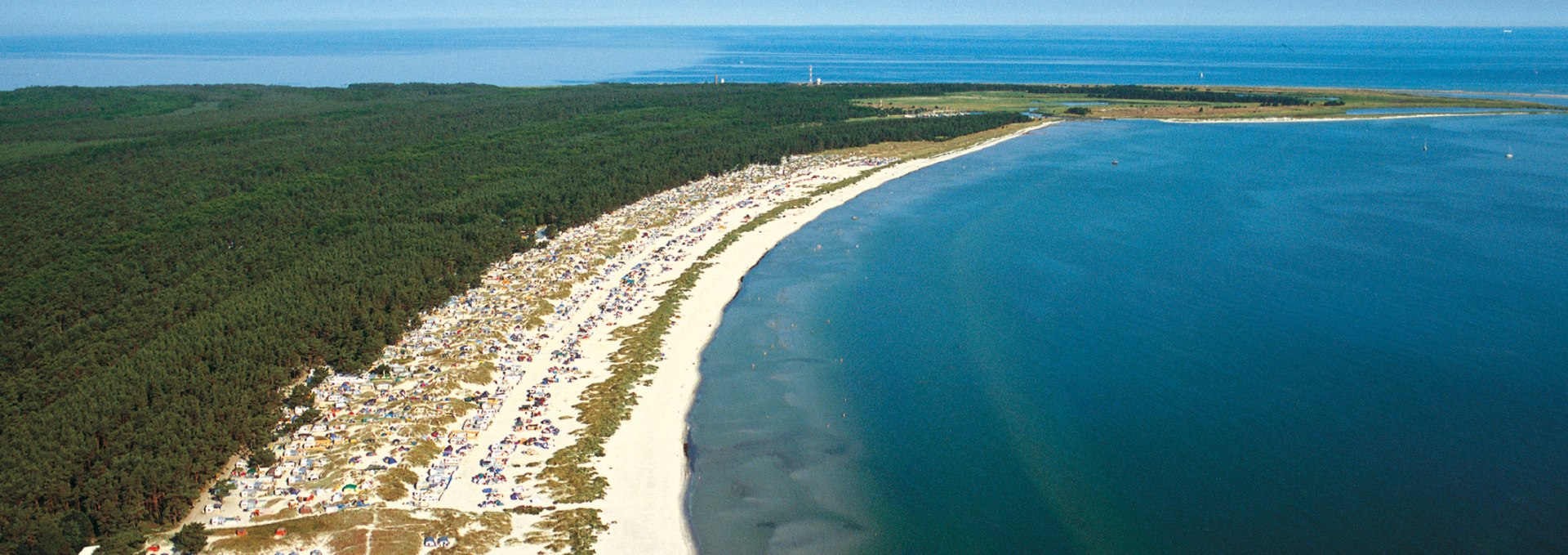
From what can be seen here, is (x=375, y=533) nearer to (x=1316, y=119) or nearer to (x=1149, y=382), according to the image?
(x=1149, y=382)

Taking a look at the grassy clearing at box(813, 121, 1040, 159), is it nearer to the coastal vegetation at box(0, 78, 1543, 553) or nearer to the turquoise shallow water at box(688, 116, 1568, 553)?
the coastal vegetation at box(0, 78, 1543, 553)

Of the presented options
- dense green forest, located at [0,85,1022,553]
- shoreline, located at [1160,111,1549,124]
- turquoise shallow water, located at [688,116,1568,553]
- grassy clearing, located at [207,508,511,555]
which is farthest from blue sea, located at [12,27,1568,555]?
shoreline, located at [1160,111,1549,124]

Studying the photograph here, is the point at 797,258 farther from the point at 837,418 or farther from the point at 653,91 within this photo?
the point at 653,91

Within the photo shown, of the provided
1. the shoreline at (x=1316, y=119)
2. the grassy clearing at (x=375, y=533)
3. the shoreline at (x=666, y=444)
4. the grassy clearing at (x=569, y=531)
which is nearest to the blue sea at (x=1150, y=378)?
the shoreline at (x=666, y=444)

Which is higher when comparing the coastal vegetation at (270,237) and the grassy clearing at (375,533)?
the coastal vegetation at (270,237)

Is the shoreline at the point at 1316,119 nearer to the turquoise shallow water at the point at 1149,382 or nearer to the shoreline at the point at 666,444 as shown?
the turquoise shallow water at the point at 1149,382

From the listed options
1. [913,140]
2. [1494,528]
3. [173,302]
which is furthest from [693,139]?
[1494,528]
